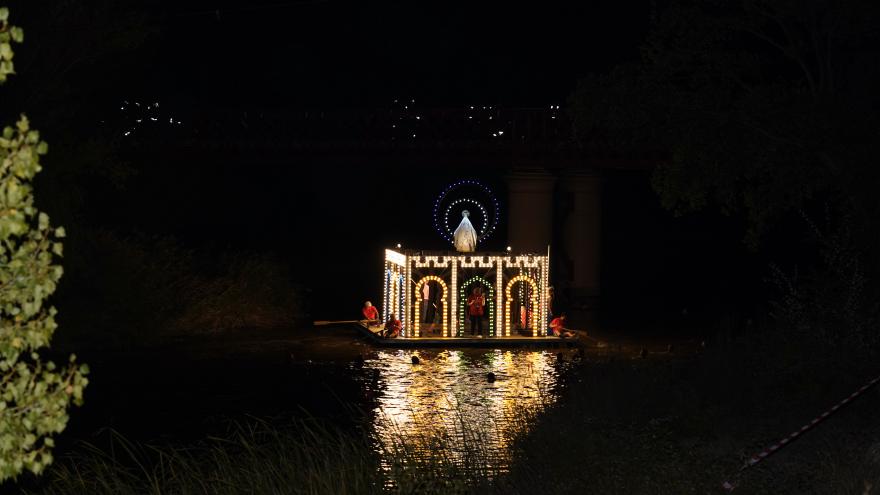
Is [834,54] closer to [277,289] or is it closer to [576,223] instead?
[277,289]

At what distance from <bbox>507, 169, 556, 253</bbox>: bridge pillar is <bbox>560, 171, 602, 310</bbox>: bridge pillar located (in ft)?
10.5

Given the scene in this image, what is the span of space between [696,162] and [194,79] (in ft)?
173

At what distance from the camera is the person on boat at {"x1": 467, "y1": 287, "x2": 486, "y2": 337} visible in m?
37.1

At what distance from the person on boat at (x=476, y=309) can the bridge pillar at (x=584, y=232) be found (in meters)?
20.7

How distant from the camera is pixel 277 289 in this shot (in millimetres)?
44531

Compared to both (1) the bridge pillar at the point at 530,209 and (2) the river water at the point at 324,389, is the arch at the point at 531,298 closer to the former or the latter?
(2) the river water at the point at 324,389

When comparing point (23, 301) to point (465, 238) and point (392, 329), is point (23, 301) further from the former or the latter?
point (465, 238)

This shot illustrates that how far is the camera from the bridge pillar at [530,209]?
55281 millimetres

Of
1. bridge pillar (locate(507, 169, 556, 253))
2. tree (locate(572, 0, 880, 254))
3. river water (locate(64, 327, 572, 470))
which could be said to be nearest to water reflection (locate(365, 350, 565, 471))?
river water (locate(64, 327, 572, 470))

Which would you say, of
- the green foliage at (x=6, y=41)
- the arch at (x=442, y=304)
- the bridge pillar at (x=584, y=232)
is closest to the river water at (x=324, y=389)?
the arch at (x=442, y=304)

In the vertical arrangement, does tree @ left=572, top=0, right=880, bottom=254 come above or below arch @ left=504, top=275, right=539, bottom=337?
above

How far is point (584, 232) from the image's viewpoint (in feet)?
192

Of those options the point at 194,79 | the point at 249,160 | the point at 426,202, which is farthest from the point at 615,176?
the point at 249,160

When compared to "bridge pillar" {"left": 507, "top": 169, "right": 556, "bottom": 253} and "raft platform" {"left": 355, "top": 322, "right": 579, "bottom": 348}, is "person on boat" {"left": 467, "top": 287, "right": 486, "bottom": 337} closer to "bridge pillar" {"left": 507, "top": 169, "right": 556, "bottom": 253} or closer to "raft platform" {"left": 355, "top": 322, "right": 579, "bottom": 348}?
"raft platform" {"left": 355, "top": 322, "right": 579, "bottom": 348}
